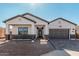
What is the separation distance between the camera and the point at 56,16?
727 inches

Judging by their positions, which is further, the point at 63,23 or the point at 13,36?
the point at 63,23

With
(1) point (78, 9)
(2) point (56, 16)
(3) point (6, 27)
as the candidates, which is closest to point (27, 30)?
(3) point (6, 27)

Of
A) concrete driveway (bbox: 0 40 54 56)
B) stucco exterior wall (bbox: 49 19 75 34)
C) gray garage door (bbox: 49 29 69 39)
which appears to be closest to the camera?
concrete driveway (bbox: 0 40 54 56)

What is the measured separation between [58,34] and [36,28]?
2729 millimetres

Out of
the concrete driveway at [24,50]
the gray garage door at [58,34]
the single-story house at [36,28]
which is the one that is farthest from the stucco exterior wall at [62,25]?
the concrete driveway at [24,50]

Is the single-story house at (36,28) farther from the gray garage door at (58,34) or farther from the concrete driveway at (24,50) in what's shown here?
the concrete driveway at (24,50)

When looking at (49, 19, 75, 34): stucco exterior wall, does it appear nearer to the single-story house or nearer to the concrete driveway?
the single-story house

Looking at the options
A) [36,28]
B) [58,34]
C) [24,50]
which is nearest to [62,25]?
[58,34]

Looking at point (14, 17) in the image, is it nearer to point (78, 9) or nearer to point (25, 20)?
point (25, 20)

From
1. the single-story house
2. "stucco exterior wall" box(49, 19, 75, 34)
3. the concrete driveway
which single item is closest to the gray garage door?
the single-story house

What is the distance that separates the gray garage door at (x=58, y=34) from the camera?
1859 cm

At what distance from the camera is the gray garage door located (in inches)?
732

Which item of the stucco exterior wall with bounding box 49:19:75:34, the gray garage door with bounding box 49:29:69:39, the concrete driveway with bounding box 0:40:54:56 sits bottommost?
the concrete driveway with bounding box 0:40:54:56

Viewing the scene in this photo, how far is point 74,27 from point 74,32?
69cm
